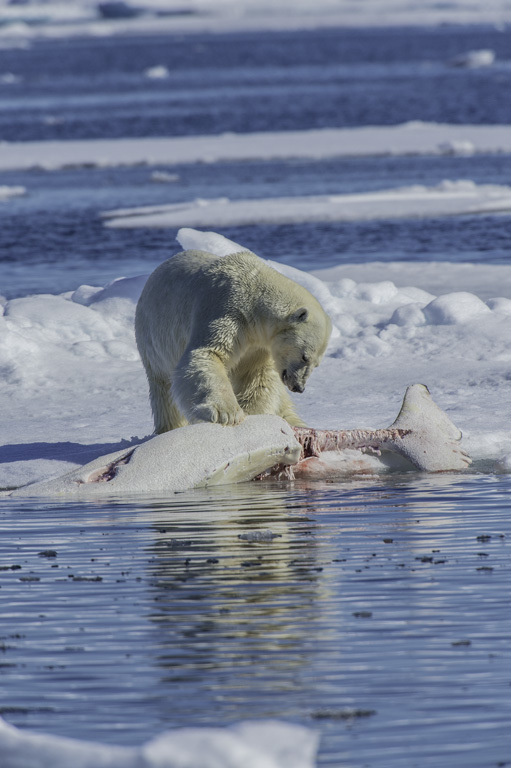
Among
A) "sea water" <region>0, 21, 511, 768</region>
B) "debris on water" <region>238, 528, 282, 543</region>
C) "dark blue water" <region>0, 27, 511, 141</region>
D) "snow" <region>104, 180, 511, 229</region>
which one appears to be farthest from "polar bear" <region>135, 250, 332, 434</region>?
"dark blue water" <region>0, 27, 511, 141</region>

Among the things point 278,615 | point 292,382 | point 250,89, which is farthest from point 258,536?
point 250,89

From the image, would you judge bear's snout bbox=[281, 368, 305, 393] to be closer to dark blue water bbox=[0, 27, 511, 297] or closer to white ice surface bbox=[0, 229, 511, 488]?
white ice surface bbox=[0, 229, 511, 488]

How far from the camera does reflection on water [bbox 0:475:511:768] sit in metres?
3.81

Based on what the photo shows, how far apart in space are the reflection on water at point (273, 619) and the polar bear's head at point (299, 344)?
0.73 metres

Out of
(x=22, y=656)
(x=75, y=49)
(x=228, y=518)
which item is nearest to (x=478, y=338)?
(x=228, y=518)

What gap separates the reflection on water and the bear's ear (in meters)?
0.96

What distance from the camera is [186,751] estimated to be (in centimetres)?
296

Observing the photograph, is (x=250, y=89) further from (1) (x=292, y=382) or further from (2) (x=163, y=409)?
(1) (x=292, y=382)

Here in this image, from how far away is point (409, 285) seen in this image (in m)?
12.8

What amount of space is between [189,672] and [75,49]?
338 feet

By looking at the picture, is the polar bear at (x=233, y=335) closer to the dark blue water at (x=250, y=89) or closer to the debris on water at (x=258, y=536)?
the debris on water at (x=258, y=536)

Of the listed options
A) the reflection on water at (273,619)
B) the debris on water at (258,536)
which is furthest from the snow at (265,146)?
the debris on water at (258,536)

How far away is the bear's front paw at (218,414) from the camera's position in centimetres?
700

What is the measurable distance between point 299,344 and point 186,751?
13.9 ft
